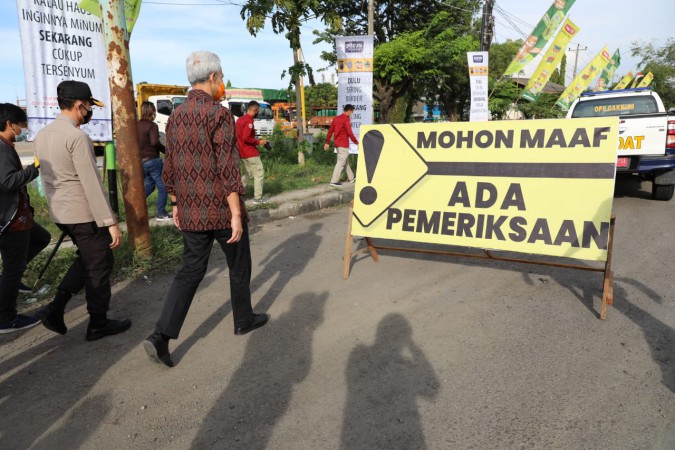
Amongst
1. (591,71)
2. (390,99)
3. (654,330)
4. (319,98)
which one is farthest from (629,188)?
(319,98)

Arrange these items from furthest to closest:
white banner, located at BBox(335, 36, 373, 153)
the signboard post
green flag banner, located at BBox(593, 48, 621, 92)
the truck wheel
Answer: green flag banner, located at BBox(593, 48, 621, 92)
white banner, located at BBox(335, 36, 373, 153)
the truck wheel
the signboard post

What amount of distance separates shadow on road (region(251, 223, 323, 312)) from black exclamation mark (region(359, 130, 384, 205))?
1.11m

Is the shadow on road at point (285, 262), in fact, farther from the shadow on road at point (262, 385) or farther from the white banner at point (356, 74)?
the white banner at point (356, 74)

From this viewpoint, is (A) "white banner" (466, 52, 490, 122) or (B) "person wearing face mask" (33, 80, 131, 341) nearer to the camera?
(B) "person wearing face mask" (33, 80, 131, 341)

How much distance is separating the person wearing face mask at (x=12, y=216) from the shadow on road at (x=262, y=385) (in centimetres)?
192

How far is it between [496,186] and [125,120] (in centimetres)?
379

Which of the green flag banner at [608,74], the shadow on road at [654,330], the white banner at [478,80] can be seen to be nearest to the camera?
the shadow on road at [654,330]

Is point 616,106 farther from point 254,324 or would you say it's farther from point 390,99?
point 390,99

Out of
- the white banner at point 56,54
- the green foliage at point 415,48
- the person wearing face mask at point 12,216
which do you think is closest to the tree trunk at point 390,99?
the green foliage at point 415,48

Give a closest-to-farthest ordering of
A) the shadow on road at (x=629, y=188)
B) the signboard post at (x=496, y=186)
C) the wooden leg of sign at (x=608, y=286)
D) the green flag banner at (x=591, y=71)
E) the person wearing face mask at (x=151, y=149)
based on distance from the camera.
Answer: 1. the wooden leg of sign at (x=608, y=286)
2. the signboard post at (x=496, y=186)
3. the person wearing face mask at (x=151, y=149)
4. the shadow on road at (x=629, y=188)
5. the green flag banner at (x=591, y=71)

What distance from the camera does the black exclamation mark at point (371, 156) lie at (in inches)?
182

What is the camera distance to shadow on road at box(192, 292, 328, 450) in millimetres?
2336

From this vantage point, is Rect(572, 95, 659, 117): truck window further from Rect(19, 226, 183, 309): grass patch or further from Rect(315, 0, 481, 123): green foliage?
Rect(315, 0, 481, 123): green foliage

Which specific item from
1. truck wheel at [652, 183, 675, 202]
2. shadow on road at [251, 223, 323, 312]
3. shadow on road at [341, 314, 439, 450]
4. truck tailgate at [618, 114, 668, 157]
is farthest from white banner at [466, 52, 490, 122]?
shadow on road at [341, 314, 439, 450]
